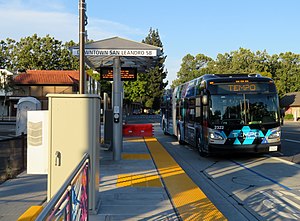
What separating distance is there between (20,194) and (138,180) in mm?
2880

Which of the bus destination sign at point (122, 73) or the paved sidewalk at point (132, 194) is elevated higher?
the bus destination sign at point (122, 73)

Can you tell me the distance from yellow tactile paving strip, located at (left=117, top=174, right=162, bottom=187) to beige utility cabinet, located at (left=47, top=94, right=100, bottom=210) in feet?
9.76

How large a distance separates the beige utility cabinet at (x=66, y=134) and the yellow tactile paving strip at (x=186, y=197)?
181cm

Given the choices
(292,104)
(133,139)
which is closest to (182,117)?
(133,139)

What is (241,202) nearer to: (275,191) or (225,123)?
(275,191)

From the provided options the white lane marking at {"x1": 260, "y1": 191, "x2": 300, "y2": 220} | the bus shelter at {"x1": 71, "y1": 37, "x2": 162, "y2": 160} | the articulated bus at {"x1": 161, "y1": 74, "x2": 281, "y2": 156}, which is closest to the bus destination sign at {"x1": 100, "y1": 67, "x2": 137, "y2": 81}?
the bus shelter at {"x1": 71, "y1": 37, "x2": 162, "y2": 160}

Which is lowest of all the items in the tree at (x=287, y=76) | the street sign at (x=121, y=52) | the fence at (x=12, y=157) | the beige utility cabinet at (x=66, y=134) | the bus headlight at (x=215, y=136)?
the fence at (x=12, y=157)

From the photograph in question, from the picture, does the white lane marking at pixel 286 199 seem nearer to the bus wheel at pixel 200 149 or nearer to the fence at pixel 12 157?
the bus wheel at pixel 200 149

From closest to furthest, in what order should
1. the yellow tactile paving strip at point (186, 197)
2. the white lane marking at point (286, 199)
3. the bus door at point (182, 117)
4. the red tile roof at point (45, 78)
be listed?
the yellow tactile paving strip at point (186, 197), the white lane marking at point (286, 199), the bus door at point (182, 117), the red tile roof at point (45, 78)

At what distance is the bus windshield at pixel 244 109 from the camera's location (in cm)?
1279

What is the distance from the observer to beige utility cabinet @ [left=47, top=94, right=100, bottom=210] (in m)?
5.62

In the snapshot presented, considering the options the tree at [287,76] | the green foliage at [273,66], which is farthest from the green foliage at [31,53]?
the tree at [287,76]

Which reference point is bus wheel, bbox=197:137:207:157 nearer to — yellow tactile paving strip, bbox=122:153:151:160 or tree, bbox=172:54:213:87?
yellow tactile paving strip, bbox=122:153:151:160

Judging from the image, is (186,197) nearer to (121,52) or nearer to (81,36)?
(121,52)
